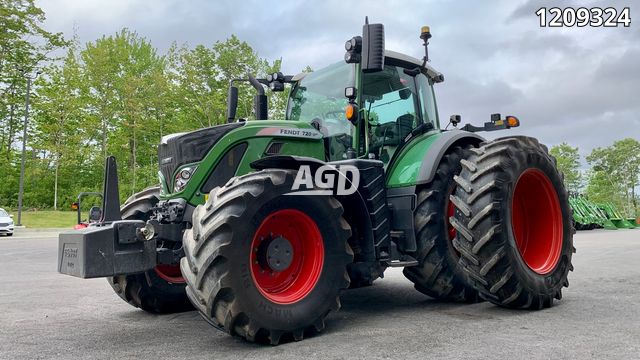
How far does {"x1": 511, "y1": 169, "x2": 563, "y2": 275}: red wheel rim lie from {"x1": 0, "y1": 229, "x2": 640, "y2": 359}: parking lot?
1.77ft

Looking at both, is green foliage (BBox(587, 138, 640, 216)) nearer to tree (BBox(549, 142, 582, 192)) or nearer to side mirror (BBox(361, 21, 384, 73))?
tree (BBox(549, 142, 582, 192))

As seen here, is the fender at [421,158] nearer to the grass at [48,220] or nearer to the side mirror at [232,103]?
the side mirror at [232,103]

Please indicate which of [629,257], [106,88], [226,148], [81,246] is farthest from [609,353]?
[106,88]

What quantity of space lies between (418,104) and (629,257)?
7283mm

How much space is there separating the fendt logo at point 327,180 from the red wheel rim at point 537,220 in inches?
78.7

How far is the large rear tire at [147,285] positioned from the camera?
5.45 metres

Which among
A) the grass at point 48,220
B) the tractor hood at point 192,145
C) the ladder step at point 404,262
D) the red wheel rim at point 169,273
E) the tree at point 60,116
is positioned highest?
the tree at point 60,116

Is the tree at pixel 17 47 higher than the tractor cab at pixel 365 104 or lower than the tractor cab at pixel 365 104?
higher

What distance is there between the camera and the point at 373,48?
15.4 feet

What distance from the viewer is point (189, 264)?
3834mm

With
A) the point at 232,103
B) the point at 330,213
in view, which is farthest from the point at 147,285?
the point at 232,103

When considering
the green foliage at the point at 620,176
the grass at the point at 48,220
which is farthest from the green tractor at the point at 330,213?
the green foliage at the point at 620,176

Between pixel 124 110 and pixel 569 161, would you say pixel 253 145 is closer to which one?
pixel 124 110

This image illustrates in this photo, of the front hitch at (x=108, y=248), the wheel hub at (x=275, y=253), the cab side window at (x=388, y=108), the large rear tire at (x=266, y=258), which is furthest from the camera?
the cab side window at (x=388, y=108)
